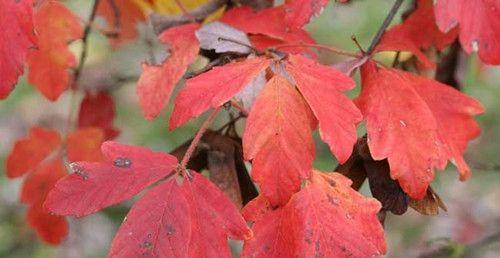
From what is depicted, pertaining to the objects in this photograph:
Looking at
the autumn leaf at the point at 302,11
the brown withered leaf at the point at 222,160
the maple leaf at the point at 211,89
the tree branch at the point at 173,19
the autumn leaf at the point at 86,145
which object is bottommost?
the autumn leaf at the point at 86,145

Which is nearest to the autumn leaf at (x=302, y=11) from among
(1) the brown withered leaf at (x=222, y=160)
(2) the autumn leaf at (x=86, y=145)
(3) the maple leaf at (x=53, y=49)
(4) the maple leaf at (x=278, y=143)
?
(4) the maple leaf at (x=278, y=143)

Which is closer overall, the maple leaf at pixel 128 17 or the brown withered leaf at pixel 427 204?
the brown withered leaf at pixel 427 204

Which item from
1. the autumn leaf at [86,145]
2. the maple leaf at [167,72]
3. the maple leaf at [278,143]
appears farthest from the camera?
the autumn leaf at [86,145]

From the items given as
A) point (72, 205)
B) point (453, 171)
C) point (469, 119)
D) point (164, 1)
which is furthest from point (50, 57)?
point (453, 171)

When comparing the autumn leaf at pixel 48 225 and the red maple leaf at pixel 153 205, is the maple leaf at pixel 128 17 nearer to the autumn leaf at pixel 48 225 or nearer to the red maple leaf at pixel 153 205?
the autumn leaf at pixel 48 225

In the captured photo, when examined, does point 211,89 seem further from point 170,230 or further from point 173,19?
point 173,19

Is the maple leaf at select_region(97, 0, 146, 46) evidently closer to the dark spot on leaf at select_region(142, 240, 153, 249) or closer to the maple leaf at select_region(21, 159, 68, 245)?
the maple leaf at select_region(21, 159, 68, 245)

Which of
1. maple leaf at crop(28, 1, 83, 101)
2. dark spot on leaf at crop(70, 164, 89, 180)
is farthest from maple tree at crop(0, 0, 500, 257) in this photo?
maple leaf at crop(28, 1, 83, 101)

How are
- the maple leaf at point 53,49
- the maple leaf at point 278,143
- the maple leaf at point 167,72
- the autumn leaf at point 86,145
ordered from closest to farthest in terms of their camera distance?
the maple leaf at point 278,143, the maple leaf at point 167,72, the maple leaf at point 53,49, the autumn leaf at point 86,145

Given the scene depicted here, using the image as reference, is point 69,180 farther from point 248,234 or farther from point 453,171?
point 453,171
